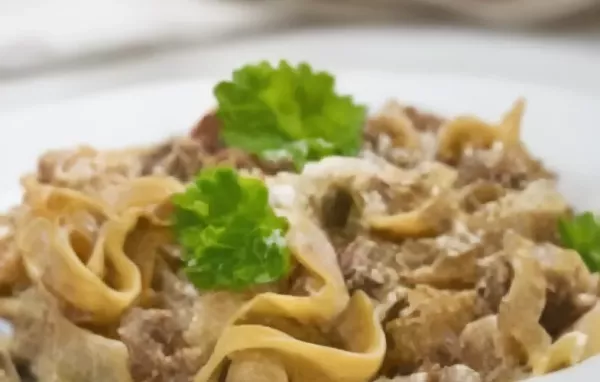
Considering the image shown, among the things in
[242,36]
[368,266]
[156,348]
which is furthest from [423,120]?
[242,36]

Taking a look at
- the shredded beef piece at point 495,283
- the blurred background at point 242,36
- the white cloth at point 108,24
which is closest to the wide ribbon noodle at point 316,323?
the shredded beef piece at point 495,283

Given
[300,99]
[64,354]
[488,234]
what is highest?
[300,99]

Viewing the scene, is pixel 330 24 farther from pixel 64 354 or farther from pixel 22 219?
pixel 64 354

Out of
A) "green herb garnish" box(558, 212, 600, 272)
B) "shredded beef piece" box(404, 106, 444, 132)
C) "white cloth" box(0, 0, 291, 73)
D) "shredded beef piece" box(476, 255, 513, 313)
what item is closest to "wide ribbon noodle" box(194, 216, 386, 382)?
"shredded beef piece" box(476, 255, 513, 313)

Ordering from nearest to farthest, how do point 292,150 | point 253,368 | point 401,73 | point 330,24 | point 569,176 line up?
1. point 253,368
2. point 292,150
3. point 569,176
4. point 401,73
5. point 330,24

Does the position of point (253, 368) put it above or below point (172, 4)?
below

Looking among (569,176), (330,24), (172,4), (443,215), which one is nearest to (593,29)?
(330,24)

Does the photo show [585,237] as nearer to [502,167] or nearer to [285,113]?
[502,167]
